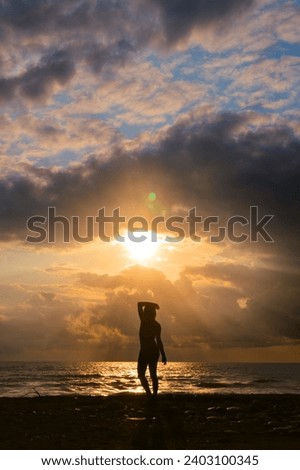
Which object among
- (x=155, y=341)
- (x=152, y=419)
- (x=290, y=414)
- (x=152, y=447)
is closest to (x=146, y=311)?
(x=155, y=341)

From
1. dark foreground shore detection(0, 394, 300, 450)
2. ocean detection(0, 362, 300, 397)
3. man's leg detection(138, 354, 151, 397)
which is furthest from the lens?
ocean detection(0, 362, 300, 397)

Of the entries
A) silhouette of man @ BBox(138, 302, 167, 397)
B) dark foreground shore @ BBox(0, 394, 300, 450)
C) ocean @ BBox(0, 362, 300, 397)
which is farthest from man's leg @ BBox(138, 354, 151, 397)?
ocean @ BBox(0, 362, 300, 397)

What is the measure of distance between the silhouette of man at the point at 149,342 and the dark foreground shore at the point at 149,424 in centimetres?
86

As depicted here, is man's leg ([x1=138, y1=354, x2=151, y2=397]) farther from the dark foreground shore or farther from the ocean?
the ocean

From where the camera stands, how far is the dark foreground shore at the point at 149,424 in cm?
833

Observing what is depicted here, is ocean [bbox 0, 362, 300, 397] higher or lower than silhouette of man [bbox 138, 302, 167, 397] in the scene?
lower

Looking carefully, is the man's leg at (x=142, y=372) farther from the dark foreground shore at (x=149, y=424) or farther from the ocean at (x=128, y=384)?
the ocean at (x=128, y=384)

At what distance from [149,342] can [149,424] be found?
12.1 ft

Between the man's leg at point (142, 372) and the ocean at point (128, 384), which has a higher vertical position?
the man's leg at point (142, 372)

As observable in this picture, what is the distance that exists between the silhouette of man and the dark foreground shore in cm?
86

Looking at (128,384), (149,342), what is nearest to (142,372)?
(149,342)

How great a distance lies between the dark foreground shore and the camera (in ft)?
27.3

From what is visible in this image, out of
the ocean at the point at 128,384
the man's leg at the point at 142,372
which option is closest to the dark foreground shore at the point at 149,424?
the man's leg at the point at 142,372
